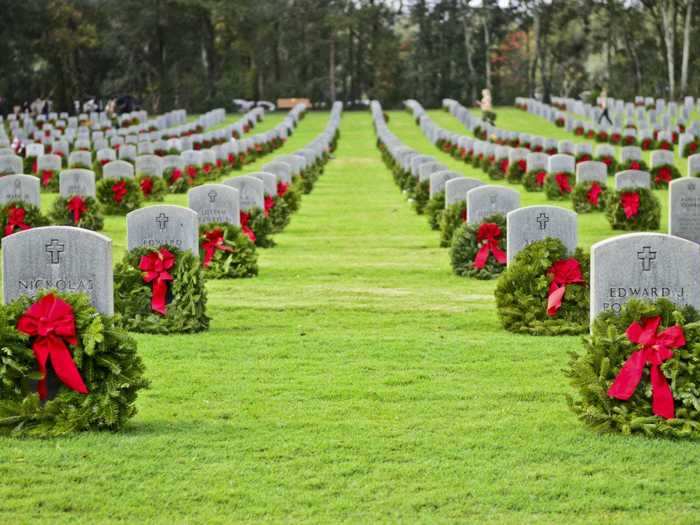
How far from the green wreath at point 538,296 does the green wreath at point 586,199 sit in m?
15.3

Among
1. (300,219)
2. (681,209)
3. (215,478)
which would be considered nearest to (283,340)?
(215,478)

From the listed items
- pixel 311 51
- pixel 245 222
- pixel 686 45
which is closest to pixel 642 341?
pixel 245 222

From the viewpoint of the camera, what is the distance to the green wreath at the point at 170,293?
14.6m

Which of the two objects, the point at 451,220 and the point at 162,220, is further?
the point at 451,220

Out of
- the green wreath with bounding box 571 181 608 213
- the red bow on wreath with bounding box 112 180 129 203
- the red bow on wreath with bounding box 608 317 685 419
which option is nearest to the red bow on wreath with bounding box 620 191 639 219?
the green wreath with bounding box 571 181 608 213

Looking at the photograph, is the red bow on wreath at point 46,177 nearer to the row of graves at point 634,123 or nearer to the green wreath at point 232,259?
the green wreath at point 232,259

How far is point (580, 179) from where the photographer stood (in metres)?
30.6

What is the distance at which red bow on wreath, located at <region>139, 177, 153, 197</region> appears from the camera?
109 feet

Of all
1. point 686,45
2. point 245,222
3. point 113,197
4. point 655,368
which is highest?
point 686,45

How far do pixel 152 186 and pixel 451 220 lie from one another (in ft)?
39.1

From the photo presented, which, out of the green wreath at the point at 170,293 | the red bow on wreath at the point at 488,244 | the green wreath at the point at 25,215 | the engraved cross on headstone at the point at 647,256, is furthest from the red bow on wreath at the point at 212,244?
the engraved cross on headstone at the point at 647,256

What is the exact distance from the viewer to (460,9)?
9731 cm

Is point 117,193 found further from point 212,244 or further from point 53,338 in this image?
point 53,338

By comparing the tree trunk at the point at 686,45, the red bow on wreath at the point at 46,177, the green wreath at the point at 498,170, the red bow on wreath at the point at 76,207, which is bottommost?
the green wreath at the point at 498,170
